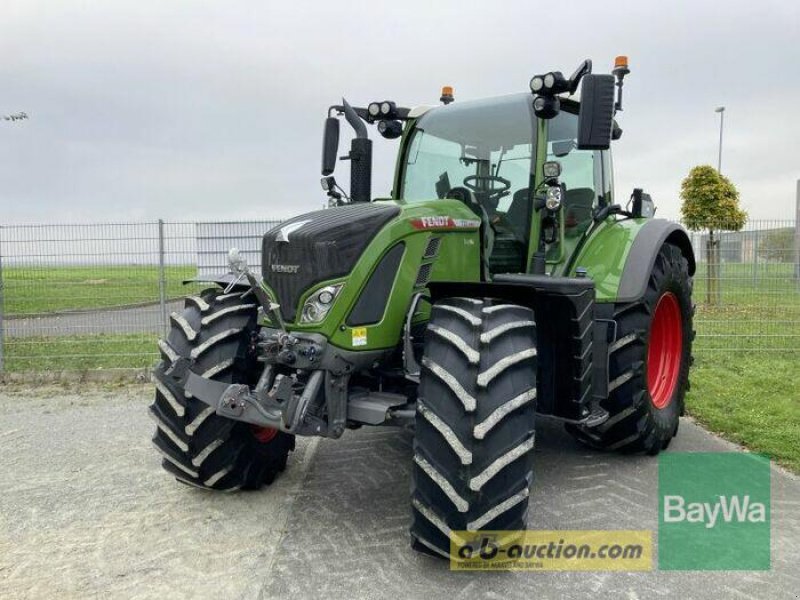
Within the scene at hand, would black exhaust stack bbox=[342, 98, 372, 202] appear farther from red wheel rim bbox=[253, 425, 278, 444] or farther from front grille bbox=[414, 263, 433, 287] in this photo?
red wheel rim bbox=[253, 425, 278, 444]

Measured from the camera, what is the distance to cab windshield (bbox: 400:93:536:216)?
413 cm

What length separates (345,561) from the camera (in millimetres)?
3043

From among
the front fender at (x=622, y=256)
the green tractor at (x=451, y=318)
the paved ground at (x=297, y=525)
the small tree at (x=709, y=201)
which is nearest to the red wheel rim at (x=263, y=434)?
the green tractor at (x=451, y=318)

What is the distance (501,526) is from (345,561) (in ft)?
2.58

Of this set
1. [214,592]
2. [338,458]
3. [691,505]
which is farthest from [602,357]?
[214,592]

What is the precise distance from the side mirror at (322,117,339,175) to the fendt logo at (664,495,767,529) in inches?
121

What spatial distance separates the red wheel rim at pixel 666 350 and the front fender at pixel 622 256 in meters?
0.61

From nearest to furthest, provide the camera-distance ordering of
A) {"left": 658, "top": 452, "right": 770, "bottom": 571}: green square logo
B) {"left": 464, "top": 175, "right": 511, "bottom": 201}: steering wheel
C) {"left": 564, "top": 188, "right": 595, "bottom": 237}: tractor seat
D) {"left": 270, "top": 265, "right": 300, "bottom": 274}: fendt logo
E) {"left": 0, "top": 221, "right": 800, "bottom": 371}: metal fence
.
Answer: {"left": 658, "top": 452, "right": 770, "bottom": 571}: green square logo → {"left": 270, "top": 265, "right": 300, "bottom": 274}: fendt logo → {"left": 464, "top": 175, "right": 511, "bottom": 201}: steering wheel → {"left": 564, "top": 188, "right": 595, "bottom": 237}: tractor seat → {"left": 0, "top": 221, "right": 800, "bottom": 371}: metal fence

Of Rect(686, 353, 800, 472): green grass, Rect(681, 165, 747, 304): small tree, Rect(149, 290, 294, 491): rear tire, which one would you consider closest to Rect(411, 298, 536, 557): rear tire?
Rect(149, 290, 294, 491): rear tire

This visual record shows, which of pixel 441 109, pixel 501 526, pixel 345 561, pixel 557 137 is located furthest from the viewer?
pixel 441 109

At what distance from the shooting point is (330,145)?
4.52 metres

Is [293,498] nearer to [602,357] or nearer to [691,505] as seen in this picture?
[602,357]

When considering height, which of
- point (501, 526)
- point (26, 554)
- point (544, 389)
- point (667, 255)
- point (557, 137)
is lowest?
point (26, 554)

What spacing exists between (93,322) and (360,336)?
19.9 ft
